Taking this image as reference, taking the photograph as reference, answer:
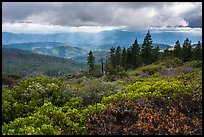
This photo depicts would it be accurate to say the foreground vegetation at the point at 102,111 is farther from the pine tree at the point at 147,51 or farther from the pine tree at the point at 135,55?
the pine tree at the point at 147,51

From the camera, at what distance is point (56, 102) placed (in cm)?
957

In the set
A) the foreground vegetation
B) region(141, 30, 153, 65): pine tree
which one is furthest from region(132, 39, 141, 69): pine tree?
the foreground vegetation

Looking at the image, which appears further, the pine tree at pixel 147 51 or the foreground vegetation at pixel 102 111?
the pine tree at pixel 147 51

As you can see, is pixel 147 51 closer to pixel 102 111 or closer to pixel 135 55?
pixel 135 55

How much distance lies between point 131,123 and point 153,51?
203 feet

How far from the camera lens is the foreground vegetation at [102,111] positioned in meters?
6.87

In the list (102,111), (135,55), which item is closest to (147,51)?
(135,55)

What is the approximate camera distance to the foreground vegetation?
22.5 ft

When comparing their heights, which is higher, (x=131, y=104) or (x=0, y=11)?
(x=0, y=11)

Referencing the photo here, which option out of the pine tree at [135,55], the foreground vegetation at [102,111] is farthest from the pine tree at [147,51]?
the foreground vegetation at [102,111]

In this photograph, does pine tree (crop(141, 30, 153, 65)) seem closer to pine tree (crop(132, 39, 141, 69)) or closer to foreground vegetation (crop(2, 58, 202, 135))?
pine tree (crop(132, 39, 141, 69))

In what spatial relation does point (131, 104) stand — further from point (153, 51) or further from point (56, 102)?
point (153, 51)

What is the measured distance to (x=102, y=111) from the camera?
8000 mm

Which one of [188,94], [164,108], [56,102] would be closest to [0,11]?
[56,102]
